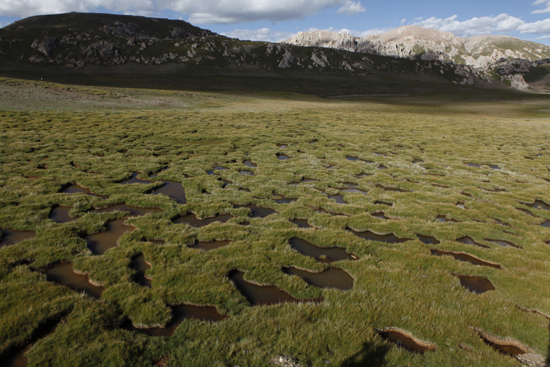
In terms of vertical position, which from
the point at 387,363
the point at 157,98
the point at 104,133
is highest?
the point at 157,98

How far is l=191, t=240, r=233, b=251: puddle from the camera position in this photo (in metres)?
9.78

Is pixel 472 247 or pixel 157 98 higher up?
pixel 157 98

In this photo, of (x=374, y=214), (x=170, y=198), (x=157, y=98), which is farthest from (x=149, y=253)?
(x=157, y=98)

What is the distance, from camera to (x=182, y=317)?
6645 millimetres

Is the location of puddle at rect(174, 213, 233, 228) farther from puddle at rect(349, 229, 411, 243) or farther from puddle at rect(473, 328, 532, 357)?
puddle at rect(473, 328, 532, 357)

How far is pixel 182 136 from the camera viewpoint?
1244 inches

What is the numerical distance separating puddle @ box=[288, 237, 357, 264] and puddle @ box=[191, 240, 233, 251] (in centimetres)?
245

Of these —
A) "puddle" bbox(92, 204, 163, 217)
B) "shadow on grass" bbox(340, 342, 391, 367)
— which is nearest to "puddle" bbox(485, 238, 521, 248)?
"shadow on grass" bbox(340, 342, 391, 367)

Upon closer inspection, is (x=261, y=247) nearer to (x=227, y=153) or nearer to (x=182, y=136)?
(x=227, y=153)

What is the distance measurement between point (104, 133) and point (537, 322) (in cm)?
3668

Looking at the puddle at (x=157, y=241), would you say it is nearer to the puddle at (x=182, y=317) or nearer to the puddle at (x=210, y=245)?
the puddle at (x=210, y=245)

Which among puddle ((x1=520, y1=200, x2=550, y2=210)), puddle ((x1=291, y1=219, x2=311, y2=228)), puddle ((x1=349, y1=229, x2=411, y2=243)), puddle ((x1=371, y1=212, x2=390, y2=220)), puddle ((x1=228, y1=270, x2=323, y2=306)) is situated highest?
puddle ((x1=520, y1=200, x2=550, y2=210))

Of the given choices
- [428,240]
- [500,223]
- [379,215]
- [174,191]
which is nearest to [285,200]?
[379,215]

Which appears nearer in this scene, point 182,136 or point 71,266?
point 71,266
